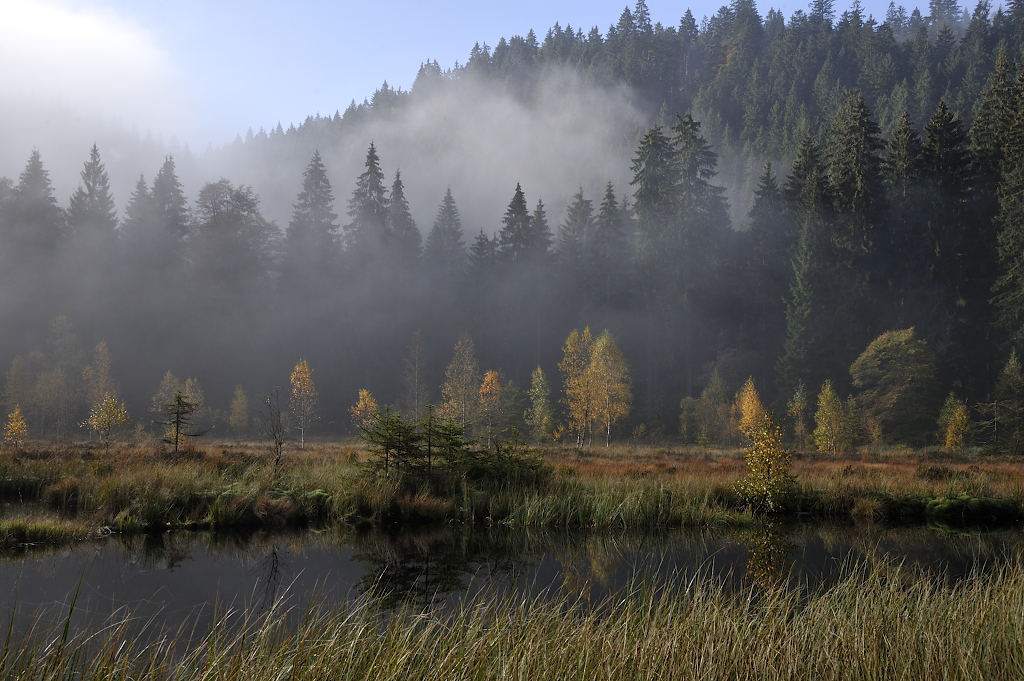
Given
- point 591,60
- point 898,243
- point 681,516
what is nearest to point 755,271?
point 898,243

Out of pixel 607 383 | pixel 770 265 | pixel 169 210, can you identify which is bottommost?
pixel 607 383

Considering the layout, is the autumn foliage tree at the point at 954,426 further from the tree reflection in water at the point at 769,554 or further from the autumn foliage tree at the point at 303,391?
the autumn foliage tree at the point at 303,391

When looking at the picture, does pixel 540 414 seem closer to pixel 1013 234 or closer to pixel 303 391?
pixel 303 391

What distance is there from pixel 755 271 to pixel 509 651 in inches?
2401

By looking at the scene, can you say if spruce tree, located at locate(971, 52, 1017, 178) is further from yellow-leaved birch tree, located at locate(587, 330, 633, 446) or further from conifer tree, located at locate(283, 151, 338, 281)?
conifer tree, located at locate(283, 151, 338, 281)

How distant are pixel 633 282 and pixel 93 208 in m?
59.9

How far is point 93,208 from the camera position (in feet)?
234

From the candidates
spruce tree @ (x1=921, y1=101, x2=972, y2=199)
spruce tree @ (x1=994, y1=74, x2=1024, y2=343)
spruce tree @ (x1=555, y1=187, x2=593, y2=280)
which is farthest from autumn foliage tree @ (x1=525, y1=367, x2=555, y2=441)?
spruce tree @ (x1=921, y1=101, x2=972, y2=199)

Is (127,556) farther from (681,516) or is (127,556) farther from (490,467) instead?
(681,516)

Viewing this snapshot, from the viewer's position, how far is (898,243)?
170 ft

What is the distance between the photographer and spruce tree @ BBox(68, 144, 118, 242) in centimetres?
6931

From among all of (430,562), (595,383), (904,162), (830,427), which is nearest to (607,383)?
(595,383)

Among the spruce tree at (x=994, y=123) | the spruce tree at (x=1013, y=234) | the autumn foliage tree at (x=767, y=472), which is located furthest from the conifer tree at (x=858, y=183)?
the autumn foliage tree at (x=767, y=472)

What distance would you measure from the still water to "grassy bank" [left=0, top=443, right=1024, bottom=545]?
1.02 metres
